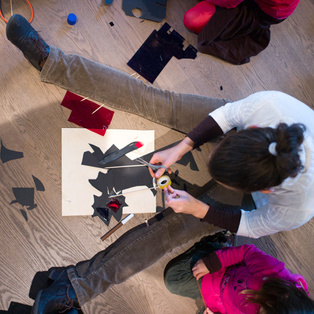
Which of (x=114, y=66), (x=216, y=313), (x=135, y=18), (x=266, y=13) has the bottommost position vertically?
(x=216, y=313)

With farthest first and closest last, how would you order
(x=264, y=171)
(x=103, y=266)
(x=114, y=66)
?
(x=114, y=66), (x=103, y=266), (x=264, y=171)

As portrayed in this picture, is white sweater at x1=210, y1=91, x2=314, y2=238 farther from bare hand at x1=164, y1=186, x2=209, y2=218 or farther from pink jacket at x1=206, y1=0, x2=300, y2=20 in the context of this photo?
pink jacket at x1=206, y1=0, x2=300, y2=20

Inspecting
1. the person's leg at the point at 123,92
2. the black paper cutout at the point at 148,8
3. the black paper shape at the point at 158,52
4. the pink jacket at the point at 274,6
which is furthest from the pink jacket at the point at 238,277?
the black paper cutout at the point at 148,8

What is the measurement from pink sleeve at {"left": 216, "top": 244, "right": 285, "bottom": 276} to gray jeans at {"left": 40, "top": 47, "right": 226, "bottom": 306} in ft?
0.36

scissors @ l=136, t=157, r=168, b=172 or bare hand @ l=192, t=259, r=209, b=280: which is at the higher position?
scissors @ l=136, t=157, r=168, b=172

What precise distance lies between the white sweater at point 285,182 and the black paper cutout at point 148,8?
1.84ft

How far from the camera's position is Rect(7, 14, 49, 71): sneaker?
0.93 meters

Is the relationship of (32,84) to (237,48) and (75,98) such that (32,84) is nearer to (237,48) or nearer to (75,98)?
(75,98)

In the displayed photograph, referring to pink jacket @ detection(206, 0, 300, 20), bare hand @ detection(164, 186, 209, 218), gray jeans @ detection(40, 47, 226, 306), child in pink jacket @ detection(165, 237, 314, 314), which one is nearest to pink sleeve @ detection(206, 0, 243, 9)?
pink jacket @ detection(206, 0, 300, 20)

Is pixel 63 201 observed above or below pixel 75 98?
below

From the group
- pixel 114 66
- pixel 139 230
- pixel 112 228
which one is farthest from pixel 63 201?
pixel 114 66

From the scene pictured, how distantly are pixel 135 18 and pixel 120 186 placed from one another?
727 mm

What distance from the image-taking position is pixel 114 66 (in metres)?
1.12

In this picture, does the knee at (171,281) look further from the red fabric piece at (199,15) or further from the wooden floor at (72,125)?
the red fabric piece at (199,15)
